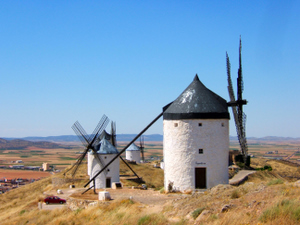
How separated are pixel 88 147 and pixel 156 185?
24.7 ft

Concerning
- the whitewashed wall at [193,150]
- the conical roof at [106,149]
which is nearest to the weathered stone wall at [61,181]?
the conical roof at [106,149]

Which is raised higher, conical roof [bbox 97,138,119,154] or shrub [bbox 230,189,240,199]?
conical roof [bbox 97,138,119,154]

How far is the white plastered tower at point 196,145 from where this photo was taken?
17781 millimetres

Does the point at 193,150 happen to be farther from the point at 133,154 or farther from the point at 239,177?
the point at 133,154

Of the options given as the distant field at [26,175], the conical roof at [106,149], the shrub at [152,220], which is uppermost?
the conical roof at [106,149]

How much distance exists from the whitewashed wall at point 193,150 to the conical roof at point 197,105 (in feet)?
0.93

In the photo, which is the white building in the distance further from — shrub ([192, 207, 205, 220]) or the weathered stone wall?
shrub ([192, 207, 205, 220])

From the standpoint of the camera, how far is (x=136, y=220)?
1128cm

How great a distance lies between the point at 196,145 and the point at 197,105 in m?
1.92

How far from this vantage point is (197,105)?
59.3 feet

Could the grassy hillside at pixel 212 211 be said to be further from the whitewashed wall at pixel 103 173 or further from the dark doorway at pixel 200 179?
the whitewashed wall at pixel 103 173

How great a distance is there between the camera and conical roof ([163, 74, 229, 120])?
702 inches

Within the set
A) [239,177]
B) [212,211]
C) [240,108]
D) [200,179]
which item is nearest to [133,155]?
[239,177]

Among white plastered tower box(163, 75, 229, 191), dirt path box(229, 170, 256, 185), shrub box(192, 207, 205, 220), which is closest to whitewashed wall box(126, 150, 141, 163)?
dirt path box(229, 170, 256, 185)
